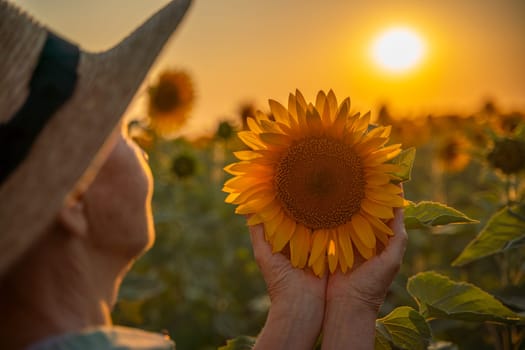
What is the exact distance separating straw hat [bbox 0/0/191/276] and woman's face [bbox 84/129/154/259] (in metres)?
0.07

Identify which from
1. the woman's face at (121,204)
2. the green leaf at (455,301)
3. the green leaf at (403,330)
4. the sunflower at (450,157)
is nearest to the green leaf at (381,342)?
the green leaf at (403,330)

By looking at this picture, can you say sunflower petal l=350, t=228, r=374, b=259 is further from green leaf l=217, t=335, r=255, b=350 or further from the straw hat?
the straw hat

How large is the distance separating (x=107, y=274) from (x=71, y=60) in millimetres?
398

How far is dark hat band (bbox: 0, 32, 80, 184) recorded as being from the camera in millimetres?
1144

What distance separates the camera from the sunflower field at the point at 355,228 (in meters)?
1.64

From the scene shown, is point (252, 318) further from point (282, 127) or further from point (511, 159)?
point (282, 127)

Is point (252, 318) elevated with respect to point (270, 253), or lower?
lower

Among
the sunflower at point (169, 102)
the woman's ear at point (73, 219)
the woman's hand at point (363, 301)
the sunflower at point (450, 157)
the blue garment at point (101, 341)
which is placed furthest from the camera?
the sunflower at point (450, 157)

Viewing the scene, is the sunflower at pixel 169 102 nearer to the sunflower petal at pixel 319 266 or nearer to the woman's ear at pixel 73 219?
the sunflower petal at pixel 319 266

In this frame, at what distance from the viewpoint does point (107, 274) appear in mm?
1354

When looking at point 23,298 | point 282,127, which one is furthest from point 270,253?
point 23,298

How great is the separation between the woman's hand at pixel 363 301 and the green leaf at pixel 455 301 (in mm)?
198

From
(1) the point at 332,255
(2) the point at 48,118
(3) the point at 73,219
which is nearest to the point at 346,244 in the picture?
(1) the point at 332,255

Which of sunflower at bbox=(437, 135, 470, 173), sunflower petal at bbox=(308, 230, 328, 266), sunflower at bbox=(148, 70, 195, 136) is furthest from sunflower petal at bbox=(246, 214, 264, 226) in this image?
sunflower at bbox=(437, 135, 470, 173)
